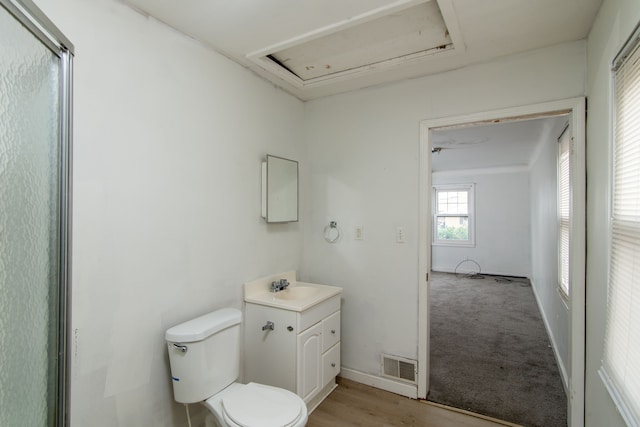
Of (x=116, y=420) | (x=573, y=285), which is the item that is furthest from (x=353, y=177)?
(x=116, y=420)

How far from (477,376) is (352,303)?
123 centimetres

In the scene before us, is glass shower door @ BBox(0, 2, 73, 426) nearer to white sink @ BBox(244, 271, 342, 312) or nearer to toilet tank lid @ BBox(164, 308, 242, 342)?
toilet tank lid @ BBox(164, 308, 242, 342)

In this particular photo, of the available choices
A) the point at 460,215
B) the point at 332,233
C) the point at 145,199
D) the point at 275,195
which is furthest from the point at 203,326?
the point at 460,215

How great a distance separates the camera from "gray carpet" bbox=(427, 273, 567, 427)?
231 centimetres

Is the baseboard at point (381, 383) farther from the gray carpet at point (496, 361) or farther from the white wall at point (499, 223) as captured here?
the white wall at point (499, 223)

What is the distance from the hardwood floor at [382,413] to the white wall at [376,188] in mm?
243

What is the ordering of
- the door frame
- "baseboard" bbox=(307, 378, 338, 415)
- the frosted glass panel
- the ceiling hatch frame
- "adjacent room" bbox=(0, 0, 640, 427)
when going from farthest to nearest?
"baseboard" bbox=(307, 378, 338, 415) < the door frame < the ceiling hatch frame < "adjacent room" bbox=(0, 0, 640, 427) < the frosted glass panel

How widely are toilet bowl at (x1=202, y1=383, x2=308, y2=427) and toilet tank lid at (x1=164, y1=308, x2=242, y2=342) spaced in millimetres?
339

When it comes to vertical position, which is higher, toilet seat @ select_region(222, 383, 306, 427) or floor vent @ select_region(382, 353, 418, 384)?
toilet seat @ select_region(222, 383, 306, 427)

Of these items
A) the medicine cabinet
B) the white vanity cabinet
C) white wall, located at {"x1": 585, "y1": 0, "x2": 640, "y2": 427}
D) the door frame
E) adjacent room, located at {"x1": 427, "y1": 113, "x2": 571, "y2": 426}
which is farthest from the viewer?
adjacent room, located at {"x1": 427, "y1": 113, "x2": 571, "y2": 426}

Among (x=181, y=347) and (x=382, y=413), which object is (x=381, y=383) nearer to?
(x=382, y=413)

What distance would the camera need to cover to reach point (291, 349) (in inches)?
81.5

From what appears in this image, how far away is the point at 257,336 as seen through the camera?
2227 millimetres

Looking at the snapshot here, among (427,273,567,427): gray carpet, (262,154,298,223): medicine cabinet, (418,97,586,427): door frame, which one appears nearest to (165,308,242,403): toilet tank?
(262,154,298,223): medicine cabinet
